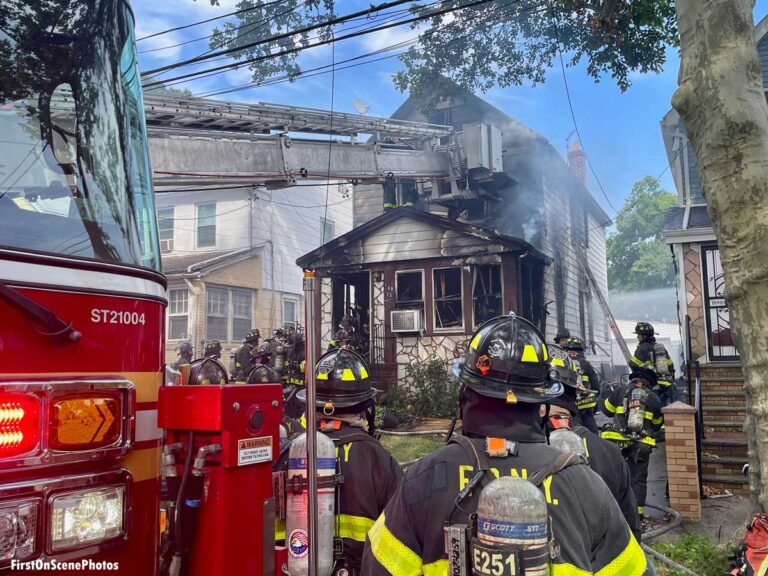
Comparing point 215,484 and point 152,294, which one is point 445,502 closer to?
point 215,484

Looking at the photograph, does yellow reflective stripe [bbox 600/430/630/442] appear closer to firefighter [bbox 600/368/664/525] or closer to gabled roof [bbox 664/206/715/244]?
firefighter [bbox 600/368/664/525]

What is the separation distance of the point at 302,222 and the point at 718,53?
2078cm

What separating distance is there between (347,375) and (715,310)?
412 inches

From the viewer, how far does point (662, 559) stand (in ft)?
16.8

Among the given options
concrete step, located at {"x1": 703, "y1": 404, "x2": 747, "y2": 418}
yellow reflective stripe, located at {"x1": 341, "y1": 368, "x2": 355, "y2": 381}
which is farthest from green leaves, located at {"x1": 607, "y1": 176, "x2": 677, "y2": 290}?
yellow reflective stripe, located at {"x1": 341, "y1": 368, "x2": 355, "y2": 381}

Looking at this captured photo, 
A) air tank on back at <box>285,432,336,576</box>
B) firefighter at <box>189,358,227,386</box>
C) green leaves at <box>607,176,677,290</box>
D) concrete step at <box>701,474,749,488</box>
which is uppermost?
green leaves at <box>607,176,677,290</box>

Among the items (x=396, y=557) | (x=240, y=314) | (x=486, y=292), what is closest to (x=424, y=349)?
(x=486, y=292)

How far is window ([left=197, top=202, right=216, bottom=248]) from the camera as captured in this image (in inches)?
859

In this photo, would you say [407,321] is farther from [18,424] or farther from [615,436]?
[18,424]

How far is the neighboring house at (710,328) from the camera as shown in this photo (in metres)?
8.95

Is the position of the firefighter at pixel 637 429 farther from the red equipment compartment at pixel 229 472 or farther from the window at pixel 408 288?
the window at pixel 408 288

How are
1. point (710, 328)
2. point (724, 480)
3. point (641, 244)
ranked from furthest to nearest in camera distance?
point (641, 244) < point (710, 328) < point (724, 480)

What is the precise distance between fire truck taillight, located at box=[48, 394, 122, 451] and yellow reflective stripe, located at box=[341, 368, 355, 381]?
74.4 inches

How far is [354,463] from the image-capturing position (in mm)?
3178
